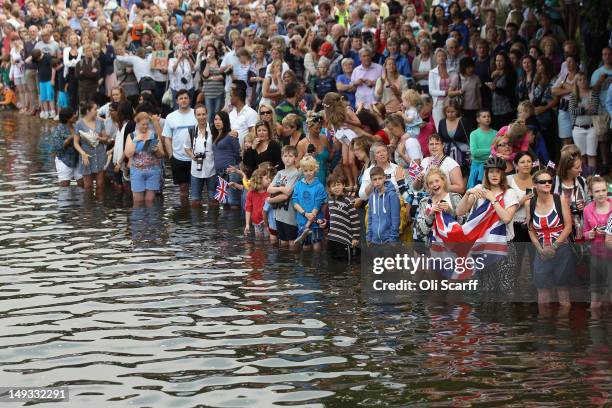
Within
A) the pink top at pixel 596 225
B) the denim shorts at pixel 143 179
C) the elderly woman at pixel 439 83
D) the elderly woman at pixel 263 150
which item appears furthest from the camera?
the elderly woman at pixel 439 83

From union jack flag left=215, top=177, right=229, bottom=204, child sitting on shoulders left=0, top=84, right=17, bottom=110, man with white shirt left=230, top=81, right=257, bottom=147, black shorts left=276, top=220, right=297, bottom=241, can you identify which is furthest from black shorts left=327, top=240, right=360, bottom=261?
child sitting on shoulders left=0, top=84, right=17, bottom=110

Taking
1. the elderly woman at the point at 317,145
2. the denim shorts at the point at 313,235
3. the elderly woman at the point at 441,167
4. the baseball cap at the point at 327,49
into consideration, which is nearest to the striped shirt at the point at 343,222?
the denim shorts at the point at 313,235

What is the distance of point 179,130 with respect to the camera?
2020 cm

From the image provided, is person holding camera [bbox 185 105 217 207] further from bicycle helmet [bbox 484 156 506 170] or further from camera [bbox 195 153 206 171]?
bicycle helmet [bbox 484 156 506 170]

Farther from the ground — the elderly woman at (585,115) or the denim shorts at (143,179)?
the elderly woman at (585,115)

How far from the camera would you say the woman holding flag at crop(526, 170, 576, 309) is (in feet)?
43.0

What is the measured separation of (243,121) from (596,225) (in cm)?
812

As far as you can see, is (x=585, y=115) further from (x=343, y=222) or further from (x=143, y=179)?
(x=143, y=179)

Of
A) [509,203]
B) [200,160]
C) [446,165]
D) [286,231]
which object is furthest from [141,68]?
[509,203]

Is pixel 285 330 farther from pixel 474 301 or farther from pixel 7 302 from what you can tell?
pixel 7 302

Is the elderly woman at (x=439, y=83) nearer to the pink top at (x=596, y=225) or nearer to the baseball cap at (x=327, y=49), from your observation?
the baseball cap at (x=327, y=49)

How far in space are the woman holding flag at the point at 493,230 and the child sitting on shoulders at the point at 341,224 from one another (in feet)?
7.34

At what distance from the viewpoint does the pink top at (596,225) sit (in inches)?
506

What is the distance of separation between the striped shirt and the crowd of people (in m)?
0.02
